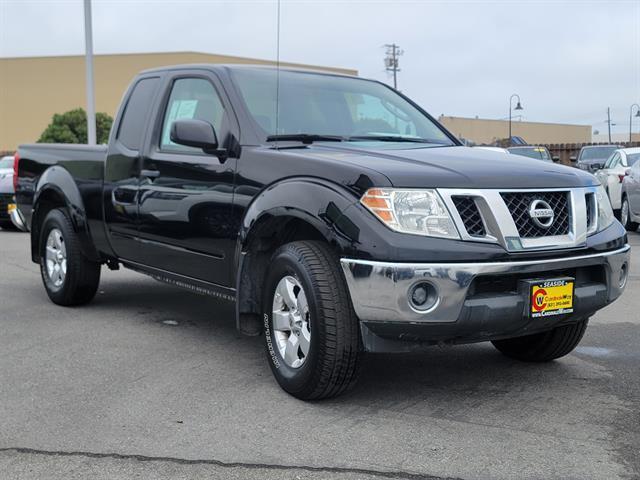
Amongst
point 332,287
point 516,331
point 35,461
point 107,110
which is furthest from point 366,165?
point 107,110

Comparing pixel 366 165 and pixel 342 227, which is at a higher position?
pixel 366 165

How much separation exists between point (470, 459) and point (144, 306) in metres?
4.35

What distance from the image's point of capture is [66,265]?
718cm

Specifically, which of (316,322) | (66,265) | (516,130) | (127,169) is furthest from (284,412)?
(516,130)

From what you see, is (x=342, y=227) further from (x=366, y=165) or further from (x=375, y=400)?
(x=375, y=400)

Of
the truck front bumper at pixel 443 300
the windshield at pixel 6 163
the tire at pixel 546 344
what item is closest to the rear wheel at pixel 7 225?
the windshield at pixel 6 163

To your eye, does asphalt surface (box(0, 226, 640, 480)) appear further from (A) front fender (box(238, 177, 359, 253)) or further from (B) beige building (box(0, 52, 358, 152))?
(B) beige building (box(0, 52, 358, 152))

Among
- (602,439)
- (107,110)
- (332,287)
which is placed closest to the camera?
(602,439)

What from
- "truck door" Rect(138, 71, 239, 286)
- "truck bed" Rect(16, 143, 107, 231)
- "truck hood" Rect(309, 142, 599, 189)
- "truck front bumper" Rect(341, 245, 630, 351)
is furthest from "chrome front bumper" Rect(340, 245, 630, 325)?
"truck bed" Rect(16, 143, 107, 231)

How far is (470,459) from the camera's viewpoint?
12.5ft

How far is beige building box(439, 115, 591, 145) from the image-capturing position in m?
72.6

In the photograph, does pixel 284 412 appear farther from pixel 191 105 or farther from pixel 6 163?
pixel 6 163

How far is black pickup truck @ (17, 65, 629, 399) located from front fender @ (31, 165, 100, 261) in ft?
1.93

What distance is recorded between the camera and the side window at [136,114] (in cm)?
636
